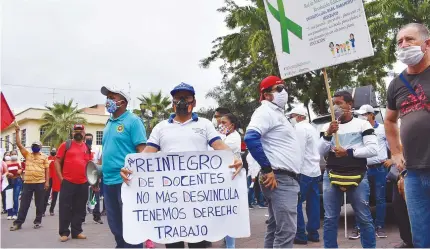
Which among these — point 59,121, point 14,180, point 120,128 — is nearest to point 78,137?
point 120,128

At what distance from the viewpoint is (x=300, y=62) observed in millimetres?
5047

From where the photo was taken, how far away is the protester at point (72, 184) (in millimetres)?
7738

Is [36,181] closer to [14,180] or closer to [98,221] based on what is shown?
[98,221]

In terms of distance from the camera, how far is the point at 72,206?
793 centimetres

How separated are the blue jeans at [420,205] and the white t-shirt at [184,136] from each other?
1725 mm

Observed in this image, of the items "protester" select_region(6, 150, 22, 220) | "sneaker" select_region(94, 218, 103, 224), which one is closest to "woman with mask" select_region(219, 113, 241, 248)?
"sneaker" select_region(94, 218, 103, 224)

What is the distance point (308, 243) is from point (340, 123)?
2.16 metres

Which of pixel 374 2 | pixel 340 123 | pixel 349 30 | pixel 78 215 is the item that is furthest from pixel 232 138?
pixel 374 2

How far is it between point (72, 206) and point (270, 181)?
5001 millimetres

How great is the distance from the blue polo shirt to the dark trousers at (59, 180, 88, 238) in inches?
124

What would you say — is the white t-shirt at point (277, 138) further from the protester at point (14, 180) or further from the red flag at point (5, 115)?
the protester at point (14, 180)

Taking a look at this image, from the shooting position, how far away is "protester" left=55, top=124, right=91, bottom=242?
7.74 metres

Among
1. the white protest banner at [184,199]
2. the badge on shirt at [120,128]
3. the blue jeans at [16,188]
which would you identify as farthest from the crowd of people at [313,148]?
the blue jeans at [16,188]

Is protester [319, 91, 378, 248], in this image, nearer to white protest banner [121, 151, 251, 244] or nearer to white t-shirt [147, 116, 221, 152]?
white protest banner [121, 151, 251, 244]
